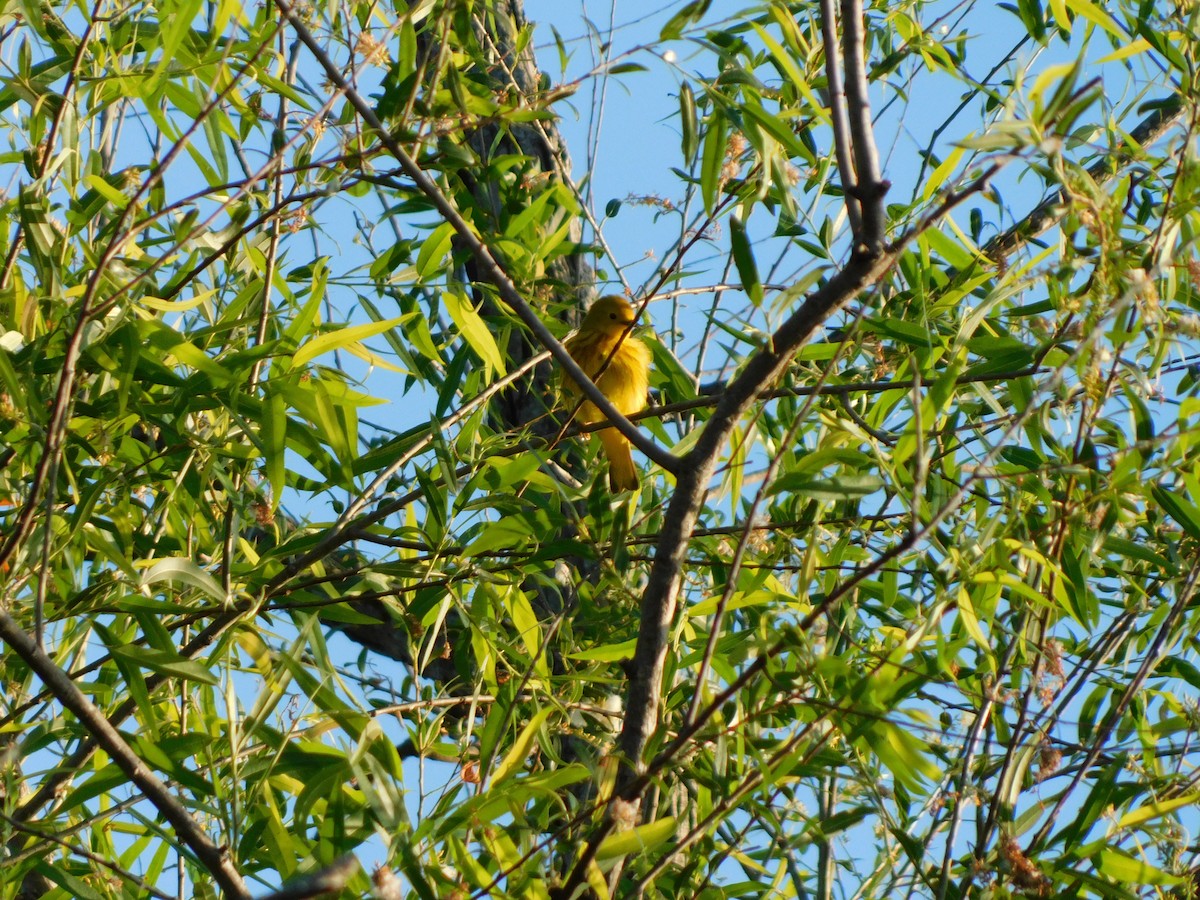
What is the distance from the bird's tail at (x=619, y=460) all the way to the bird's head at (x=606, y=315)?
67 centimetres

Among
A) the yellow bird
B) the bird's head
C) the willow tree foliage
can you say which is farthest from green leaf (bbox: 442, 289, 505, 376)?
the bird's head

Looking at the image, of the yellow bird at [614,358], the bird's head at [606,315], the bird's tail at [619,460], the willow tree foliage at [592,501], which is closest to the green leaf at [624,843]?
the willow tree foliage at [592,501]

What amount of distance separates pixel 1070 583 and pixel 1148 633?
1.72 ft

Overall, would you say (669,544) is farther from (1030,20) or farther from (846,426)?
(1030,20)

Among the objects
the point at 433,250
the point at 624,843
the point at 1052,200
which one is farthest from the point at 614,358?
the point at 624,843

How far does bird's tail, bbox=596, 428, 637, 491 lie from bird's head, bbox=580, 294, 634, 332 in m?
0.67

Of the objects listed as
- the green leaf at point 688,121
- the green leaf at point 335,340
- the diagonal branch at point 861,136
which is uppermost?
the green leaf at point 688,121

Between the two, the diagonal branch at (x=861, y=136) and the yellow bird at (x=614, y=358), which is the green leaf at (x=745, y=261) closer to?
the diagonal branch at (x=861, y=136)

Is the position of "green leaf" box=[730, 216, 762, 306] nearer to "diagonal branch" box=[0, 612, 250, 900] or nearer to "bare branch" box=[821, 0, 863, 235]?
"bare branch" box=[821, 0, 863, 235]

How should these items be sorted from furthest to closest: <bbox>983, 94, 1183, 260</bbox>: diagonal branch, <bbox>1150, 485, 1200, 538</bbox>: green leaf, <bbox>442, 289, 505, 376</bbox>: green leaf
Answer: <bbox>983, 94, 1183, 260</bbox>: diagonal branch, <bbox>442, 289, 505, 376</bbox>: green leaf, <bbox>1150, 485, 1200, 538</bbox>: green leaf

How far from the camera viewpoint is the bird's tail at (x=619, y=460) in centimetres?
350

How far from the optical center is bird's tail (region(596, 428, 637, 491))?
138 inches

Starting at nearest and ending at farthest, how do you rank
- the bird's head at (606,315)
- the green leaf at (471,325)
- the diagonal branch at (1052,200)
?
the green leaf at (471,325), the diagonal branch at (1052,200), the bird's head at (606,315)

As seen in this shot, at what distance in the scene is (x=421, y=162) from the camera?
2104mm
